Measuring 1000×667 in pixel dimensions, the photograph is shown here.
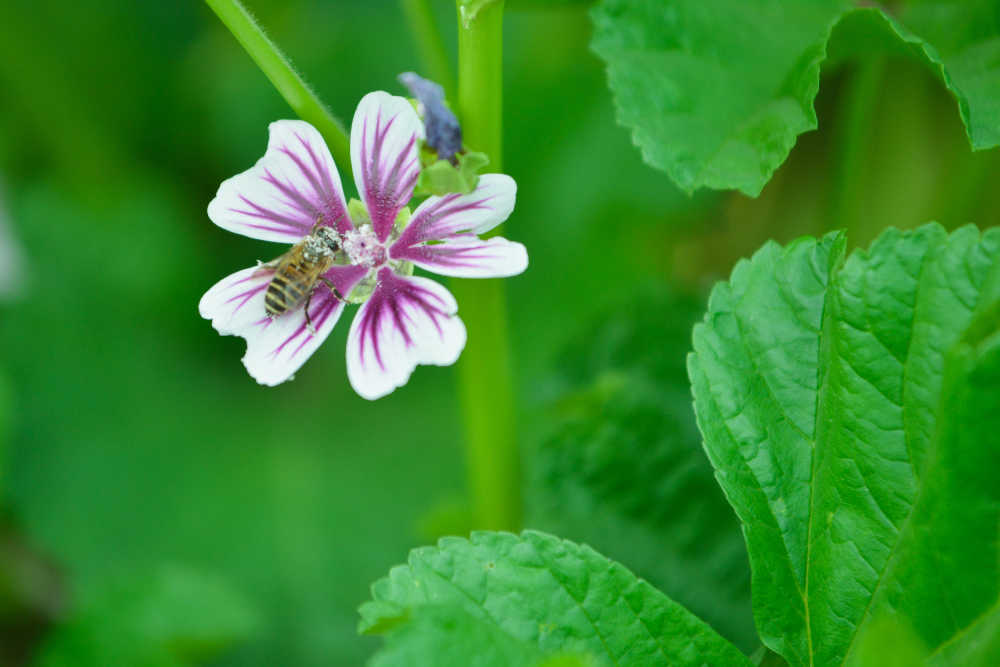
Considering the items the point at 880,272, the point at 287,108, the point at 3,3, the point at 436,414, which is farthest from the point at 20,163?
the point at 880,272

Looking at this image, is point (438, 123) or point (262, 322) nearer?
point (438, 123)

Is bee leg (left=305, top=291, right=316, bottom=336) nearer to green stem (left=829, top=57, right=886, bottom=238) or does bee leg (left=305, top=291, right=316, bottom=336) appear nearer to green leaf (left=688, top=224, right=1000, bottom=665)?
green leaf (left=688, top=224, right=1000, bottom=665)

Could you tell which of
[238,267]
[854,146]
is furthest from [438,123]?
[238,267]

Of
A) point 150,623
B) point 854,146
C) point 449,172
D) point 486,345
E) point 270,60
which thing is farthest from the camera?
point 150,623

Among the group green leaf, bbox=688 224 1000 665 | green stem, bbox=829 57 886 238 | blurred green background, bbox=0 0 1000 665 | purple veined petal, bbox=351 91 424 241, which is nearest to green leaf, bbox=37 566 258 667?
blurred green background, bbox=0 0 1000 665

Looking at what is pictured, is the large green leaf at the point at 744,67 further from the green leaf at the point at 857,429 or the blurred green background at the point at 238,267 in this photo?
the blurred green background at the point at 238,267

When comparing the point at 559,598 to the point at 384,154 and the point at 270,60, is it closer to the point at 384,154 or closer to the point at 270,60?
the point at 384,154

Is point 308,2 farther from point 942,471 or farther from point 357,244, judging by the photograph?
point 942,471
